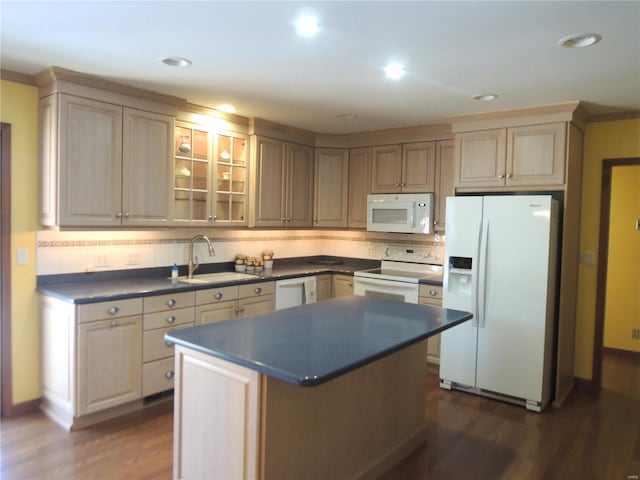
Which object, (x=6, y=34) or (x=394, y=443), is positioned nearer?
(x=6, y=34)

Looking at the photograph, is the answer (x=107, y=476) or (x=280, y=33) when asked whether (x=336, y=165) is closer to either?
(x=280, y=33)

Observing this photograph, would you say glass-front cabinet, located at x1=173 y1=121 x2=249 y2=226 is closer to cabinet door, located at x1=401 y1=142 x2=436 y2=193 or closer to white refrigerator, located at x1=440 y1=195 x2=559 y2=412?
cabinet door, located at x1=401 y1=142 x2=436 y2=193

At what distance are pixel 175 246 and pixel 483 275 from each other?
257cm

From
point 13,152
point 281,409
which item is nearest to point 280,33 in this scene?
point 281,409

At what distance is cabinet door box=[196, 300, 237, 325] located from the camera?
3521 mm

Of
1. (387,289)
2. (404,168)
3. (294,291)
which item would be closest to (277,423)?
(294,291)

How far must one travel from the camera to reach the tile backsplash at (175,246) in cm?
332

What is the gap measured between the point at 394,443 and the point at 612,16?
94.7 inches

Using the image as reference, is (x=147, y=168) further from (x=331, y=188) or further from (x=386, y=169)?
(x=386, y=169)

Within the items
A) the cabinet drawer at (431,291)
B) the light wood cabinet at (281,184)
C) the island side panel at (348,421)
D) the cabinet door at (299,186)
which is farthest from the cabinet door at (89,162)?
the cabinet drawer at (431,291)

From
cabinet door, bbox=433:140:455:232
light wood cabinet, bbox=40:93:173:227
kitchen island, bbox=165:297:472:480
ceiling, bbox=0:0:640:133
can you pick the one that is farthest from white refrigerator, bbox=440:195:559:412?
light wood cabinet, bbox=40:93:173:227

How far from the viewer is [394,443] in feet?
8.85

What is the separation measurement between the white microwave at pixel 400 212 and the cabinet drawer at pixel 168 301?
2.05 metres

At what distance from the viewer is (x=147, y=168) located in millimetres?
3422
